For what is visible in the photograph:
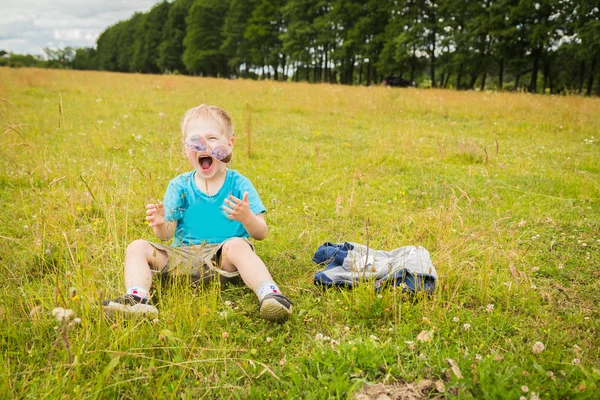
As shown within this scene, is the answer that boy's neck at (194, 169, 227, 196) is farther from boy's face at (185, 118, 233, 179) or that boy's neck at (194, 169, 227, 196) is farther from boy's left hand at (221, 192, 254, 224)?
boy's left hand at (221, 192, 254, 224)

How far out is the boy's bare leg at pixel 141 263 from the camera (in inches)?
102

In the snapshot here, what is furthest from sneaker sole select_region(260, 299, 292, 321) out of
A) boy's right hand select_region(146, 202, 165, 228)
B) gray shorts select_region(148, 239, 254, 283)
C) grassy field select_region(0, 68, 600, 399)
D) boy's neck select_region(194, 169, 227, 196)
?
boy's neck select_region(194, 169, 227, 196)

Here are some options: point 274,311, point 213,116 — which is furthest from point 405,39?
point 274,311

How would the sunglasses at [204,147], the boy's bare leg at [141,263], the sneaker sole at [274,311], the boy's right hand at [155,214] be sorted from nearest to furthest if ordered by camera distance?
the sneaker sole at [274,311] < the boy's bare leg at [141,263] < the boy's right hand at [155,214] < the sunglasses at [204,147]

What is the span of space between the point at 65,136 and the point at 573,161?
9.75m

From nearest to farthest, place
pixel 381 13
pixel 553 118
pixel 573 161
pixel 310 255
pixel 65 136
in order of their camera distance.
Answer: pixel 310 255 < pixel 573 161 < pixel 65 136 < pixel 553 118 < pixel 381 13

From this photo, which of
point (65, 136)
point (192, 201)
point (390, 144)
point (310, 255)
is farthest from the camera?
point (65, 136)

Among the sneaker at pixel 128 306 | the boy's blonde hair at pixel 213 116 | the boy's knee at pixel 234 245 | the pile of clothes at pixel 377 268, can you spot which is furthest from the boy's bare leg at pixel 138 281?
the pile of clothes at pixel 377 268

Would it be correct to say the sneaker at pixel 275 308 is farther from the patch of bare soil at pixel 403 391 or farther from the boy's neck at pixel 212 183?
the boy's neck at pixel 212 183

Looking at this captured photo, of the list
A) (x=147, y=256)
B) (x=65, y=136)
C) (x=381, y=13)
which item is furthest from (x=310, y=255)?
(x=381, y=13)

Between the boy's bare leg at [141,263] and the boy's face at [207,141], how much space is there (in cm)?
71

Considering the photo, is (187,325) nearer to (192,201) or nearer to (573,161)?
(192,201)

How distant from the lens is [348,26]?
40.7 meters

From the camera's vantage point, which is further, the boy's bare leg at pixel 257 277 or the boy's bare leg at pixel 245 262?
the boy's bare leg at pixel 245 262
